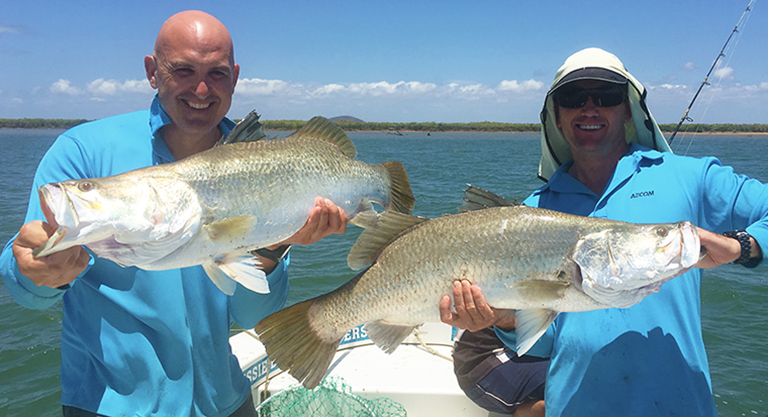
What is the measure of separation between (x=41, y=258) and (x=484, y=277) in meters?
2.07

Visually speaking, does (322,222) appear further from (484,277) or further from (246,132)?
(484,277)

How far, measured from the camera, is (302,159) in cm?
275

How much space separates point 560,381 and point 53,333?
9.76 m

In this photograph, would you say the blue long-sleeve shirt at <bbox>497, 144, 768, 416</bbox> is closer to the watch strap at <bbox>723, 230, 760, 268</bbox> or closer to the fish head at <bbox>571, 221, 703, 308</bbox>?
the watch strap at <bbox>723, 230, 760, 268</bbox>

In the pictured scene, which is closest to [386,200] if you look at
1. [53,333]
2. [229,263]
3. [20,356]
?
[229,263]

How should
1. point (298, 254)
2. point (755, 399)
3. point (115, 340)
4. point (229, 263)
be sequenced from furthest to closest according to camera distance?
1. point (298, 254)
2. point (755, 399)
3. point (115, 340)
4. point (229, 263)

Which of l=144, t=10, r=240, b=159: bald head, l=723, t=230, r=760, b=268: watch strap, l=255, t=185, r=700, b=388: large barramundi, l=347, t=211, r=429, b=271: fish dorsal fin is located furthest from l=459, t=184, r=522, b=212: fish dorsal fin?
l=144, t=10, r=240, b=159: bald head

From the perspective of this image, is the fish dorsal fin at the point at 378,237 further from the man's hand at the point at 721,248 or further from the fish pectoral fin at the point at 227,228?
the man's hand at the point at 721,248

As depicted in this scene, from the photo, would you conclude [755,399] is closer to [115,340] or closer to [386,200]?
[386,200]

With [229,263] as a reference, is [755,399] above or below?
below

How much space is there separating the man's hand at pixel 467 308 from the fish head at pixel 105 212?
1.45 metres

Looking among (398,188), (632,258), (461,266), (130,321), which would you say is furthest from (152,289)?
(632,258)

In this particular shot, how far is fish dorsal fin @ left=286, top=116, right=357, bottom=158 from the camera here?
9.98ft

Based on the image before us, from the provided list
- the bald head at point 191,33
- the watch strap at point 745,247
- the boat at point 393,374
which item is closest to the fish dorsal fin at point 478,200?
the watch strap at point 745,247
